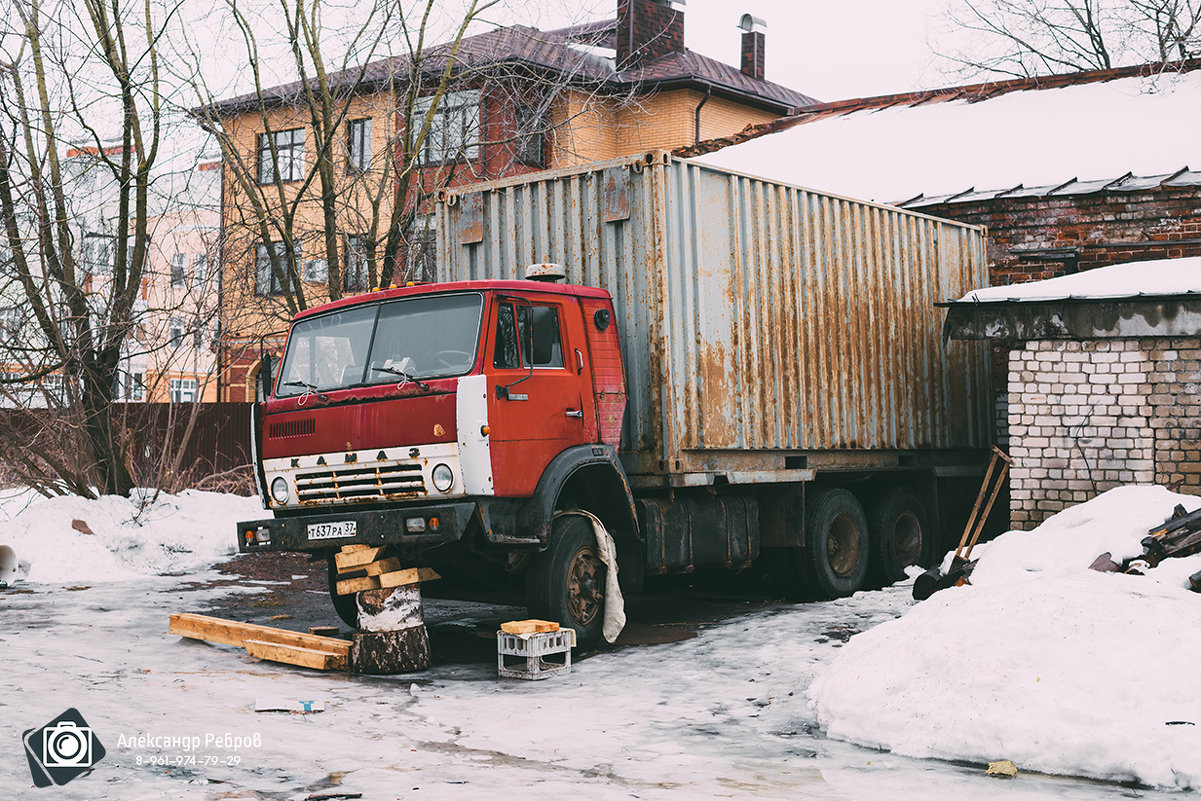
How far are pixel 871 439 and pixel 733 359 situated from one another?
2.40 meters

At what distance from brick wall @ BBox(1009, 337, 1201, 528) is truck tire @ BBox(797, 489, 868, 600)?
149 cm

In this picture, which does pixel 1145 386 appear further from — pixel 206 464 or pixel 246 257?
pixel 206 464

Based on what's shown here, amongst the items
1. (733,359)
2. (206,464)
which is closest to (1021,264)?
(733,359)

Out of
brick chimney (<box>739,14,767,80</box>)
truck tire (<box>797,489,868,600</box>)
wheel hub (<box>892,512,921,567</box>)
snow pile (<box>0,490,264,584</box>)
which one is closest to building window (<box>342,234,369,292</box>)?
snow pile (<box>0,490,264,584</box>)

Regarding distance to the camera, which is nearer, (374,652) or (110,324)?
(374,652)

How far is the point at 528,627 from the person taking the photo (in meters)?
8.24

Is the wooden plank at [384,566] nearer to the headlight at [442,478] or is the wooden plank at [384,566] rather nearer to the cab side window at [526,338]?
the headlight at [442,478]

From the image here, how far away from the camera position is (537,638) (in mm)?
8211

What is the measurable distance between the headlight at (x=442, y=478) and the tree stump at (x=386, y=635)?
822 mm

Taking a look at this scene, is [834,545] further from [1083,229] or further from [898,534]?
[1083,229]

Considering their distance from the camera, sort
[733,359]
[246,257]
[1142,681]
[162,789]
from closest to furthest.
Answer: [162,789], [1142,681], [733,359], [246,257]

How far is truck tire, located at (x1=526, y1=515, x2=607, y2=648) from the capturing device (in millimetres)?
8727

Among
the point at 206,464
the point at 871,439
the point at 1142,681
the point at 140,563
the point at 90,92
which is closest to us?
the point at 1142,681

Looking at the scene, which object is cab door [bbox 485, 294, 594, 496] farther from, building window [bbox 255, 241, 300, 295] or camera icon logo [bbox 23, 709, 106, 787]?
building window [bbox 255, 241, 300, 295]
